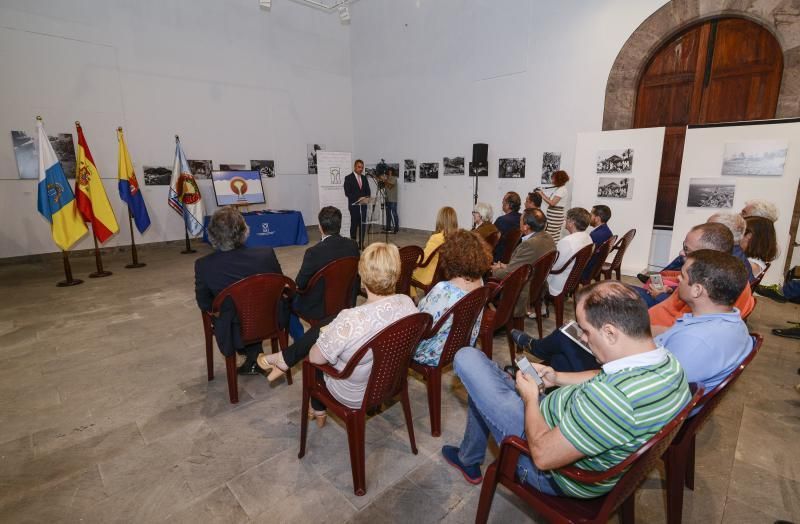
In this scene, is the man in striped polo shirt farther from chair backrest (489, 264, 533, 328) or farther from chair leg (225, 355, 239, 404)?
chair leg (225, 355, 239, 404)

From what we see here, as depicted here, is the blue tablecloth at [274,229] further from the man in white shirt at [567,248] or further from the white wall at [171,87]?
the man in white shirt at [567,248]

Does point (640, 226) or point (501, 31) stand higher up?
point (501, 31)

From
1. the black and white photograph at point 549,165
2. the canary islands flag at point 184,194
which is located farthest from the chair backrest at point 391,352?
the canary islands flag at point 184,194

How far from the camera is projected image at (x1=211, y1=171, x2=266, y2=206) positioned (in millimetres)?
8016

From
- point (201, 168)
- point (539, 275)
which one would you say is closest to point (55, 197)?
point (201, 168)

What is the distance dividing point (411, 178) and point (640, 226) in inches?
205

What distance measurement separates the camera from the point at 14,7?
20.1 feet

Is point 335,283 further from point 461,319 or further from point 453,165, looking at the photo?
point 453,165

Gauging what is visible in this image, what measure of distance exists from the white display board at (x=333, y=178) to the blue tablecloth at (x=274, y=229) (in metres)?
0.96

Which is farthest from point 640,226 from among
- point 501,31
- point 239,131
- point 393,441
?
point 239,131

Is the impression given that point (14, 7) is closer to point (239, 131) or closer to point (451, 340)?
point (239, 131)

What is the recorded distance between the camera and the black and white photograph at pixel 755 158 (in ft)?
15.7

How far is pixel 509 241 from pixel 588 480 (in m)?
3.39

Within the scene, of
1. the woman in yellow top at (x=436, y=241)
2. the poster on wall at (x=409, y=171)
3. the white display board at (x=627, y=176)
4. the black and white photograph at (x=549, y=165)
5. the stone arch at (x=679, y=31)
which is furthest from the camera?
the poster on wall at (x=409, y=171)
